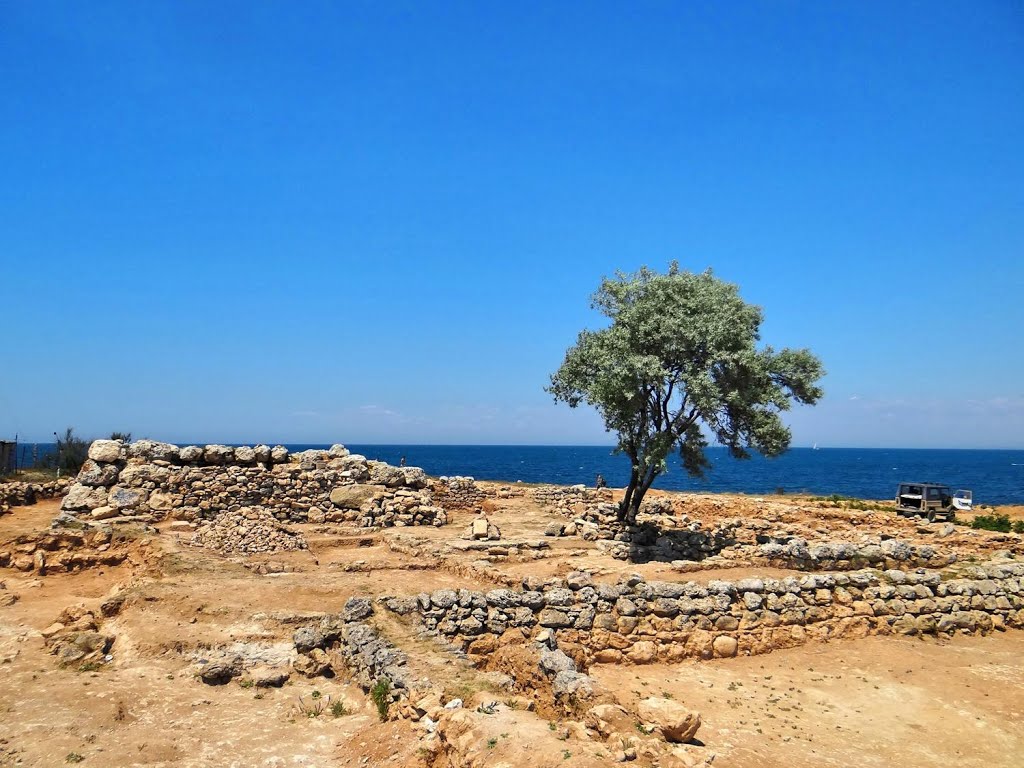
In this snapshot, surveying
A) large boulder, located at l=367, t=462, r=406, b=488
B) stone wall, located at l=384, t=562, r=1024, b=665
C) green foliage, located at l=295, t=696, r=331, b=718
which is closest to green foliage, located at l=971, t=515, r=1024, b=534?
stone wall, located at l=384, t=562, r=1024, b=665

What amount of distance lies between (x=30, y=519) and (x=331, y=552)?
969 cm

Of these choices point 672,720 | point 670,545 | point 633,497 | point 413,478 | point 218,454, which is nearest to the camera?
point 672,720

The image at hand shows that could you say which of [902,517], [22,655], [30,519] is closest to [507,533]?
[22,655]

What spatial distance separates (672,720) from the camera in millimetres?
7590

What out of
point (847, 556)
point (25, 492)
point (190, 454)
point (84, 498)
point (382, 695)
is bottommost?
point (382, 695)

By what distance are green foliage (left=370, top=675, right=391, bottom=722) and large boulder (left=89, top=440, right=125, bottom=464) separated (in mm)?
14630

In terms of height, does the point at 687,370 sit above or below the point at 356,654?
above

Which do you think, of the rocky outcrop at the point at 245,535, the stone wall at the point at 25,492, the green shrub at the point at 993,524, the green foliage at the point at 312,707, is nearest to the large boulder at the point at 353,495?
the rocky outcrop at the point at 245,535

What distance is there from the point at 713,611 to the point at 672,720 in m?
4.83

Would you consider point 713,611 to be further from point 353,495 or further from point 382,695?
point 353,495

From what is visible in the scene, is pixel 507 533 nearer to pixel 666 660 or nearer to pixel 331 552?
pixel 331 552

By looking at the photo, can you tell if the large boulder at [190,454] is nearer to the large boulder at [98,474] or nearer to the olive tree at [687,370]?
the large boulder at [98,474]

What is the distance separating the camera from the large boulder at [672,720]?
24.8 ft

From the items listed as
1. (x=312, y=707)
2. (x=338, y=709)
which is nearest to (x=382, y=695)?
(x=338, y=709)
